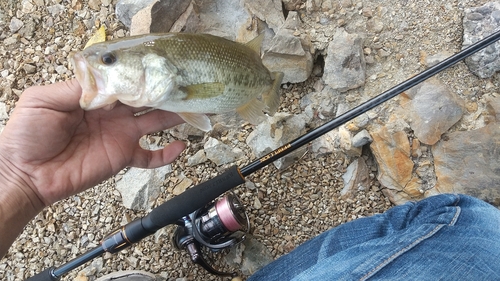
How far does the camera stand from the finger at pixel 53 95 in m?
1.63

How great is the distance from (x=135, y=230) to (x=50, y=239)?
3.12 feet

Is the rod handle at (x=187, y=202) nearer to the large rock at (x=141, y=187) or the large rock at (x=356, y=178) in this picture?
the large rock at (x=141, y=187)

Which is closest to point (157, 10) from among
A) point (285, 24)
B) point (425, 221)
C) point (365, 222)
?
point (285, 24)

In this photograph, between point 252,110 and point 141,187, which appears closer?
point 252,110

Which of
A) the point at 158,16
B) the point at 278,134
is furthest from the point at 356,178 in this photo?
the point at 158,16

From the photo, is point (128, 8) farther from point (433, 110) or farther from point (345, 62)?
point (433, 110)

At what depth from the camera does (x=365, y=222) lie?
2.29 m

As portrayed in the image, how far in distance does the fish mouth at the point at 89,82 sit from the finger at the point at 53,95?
0.23m

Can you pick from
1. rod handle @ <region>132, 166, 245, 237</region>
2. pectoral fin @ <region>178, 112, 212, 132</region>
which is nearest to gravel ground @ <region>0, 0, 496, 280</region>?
rod handle @ <region>132, 166, 245, 237</region>

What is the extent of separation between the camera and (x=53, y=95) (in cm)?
163

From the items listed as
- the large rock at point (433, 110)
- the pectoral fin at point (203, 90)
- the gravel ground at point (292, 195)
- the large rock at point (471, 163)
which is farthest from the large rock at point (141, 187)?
the large rock at point (471, 163)

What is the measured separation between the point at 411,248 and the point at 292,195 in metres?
0.91

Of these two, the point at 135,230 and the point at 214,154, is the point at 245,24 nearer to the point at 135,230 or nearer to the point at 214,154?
the point at 214,154

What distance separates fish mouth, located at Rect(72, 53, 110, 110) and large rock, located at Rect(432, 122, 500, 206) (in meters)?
1.93
